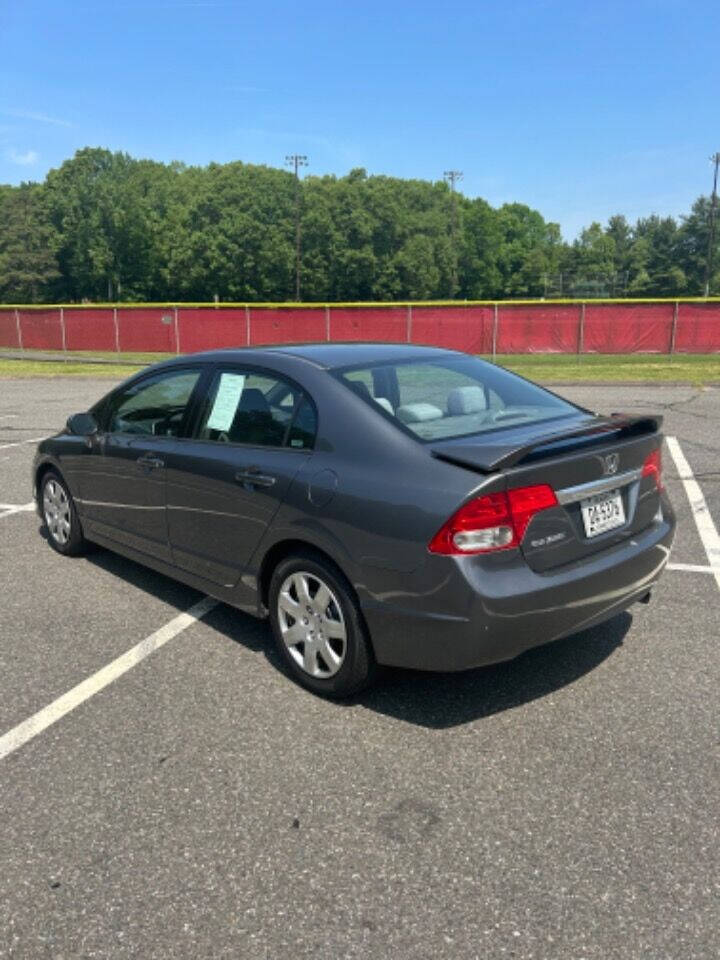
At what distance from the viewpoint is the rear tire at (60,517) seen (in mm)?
5305

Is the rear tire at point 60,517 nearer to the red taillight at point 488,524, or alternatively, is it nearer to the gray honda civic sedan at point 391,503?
the gray honda civic sedan at point 391,503

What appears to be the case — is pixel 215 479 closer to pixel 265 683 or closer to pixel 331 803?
pixel 265 683

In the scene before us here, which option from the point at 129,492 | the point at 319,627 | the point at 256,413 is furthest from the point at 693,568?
the point at 129,492

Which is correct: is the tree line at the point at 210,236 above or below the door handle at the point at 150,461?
above

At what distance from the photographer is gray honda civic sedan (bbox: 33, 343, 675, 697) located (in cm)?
288

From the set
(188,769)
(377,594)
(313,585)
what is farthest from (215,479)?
(188,769)

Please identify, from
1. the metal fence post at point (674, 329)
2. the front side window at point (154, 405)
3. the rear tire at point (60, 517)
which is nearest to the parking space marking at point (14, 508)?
the rear tire at point (60, 517)

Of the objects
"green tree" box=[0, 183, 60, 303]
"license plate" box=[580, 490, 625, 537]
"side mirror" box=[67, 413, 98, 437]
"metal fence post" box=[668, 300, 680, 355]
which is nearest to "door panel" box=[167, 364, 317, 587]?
"side mirror" box=[67, 413, 98, 437]

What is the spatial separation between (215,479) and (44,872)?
6.23 ft

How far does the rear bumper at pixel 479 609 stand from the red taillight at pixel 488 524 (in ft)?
0.15

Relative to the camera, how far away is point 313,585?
337 centimetres

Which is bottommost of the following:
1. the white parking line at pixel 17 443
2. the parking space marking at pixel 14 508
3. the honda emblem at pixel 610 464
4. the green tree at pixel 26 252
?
the white parking line at pixel 17 443

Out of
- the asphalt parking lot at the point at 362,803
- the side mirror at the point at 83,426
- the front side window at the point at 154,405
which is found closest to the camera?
the asphalt parking lot at the point at 362,803

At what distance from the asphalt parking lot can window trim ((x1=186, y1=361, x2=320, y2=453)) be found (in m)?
1.03
